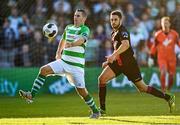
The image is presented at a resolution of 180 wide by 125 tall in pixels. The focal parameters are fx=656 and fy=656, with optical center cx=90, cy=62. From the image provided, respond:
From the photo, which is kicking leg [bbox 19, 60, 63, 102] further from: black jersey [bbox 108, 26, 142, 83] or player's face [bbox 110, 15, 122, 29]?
player's face [bbox 110, 15, 122, 29]

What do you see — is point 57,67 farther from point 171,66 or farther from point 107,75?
point 171,66

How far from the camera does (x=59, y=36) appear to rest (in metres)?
24.0

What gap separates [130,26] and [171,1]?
6.72 ft

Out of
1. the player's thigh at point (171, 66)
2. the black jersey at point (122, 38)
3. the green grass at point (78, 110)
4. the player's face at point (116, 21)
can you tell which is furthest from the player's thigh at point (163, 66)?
the player's face at point (116, 21)

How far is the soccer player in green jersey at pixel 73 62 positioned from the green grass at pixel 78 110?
2.14ft

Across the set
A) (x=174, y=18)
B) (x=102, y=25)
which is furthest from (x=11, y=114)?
(x=174, y=18)

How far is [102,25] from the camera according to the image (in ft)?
80.1

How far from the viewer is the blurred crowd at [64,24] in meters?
23.5

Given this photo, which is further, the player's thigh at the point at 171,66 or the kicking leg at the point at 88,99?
the player's thigh at the point at 171,66

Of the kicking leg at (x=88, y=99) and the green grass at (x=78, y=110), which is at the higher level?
the kicking leg at (x=88, y=99)

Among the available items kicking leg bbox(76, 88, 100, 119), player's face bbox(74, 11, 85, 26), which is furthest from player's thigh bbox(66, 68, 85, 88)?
player's face bbox(74, 11, 85, 26)

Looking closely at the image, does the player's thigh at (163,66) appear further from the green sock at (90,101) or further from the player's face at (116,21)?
the green sock at (90,101)

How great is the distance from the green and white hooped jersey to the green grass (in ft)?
3.92

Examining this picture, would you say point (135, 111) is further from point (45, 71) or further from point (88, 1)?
point (88, 1)
